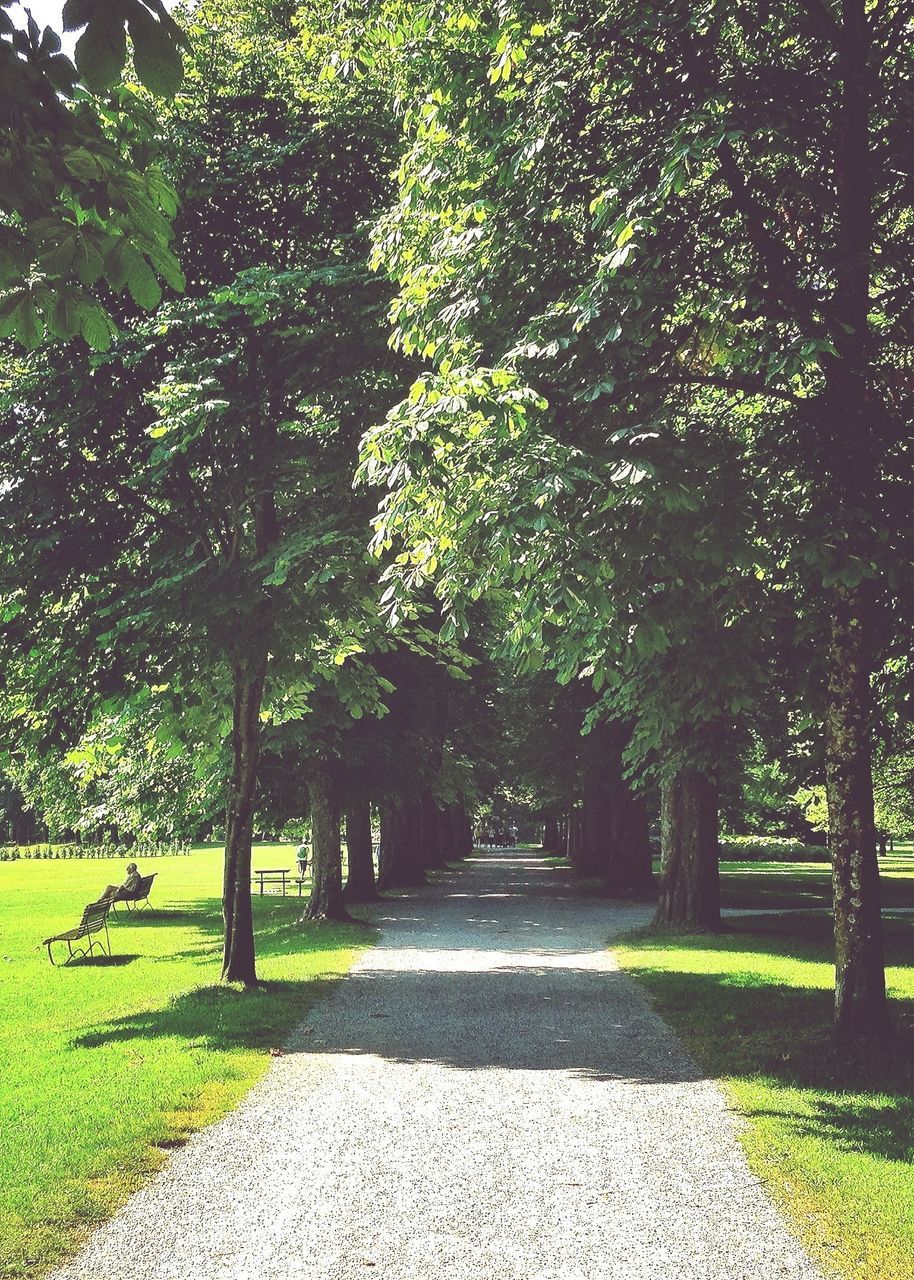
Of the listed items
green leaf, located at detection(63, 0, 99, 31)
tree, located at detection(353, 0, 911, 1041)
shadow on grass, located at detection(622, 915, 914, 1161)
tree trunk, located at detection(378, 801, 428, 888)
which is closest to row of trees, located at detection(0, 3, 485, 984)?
tree, located at detection(353, 0, 911, 1041)

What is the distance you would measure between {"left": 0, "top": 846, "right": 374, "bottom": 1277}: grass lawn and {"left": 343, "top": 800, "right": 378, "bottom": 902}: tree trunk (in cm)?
357

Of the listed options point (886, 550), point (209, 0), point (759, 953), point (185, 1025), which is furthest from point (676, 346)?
point (759, 953)

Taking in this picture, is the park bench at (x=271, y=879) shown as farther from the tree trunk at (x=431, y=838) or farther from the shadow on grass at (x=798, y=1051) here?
the shadow on grass at (x=798, y=1051)

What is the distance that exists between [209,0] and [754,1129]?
13.4 meters

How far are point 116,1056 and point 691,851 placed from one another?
1211 cm

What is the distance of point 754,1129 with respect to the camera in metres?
6.71

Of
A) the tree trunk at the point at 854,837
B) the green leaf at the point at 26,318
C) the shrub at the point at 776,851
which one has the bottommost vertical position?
the shrub at the point at 776,851

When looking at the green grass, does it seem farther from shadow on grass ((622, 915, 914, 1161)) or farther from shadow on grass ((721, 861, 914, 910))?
shadow on grass ((622, 915, 914, 1161))

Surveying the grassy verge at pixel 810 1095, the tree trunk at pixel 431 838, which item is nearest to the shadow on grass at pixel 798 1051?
the grassy verge at pixel 810 1095

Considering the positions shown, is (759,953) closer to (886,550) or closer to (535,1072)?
(535,1072)

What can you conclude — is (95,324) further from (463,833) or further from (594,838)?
(463,833)

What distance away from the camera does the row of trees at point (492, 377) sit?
7.32m

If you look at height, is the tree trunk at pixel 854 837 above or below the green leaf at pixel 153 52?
below

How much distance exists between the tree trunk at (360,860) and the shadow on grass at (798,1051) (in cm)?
1073
